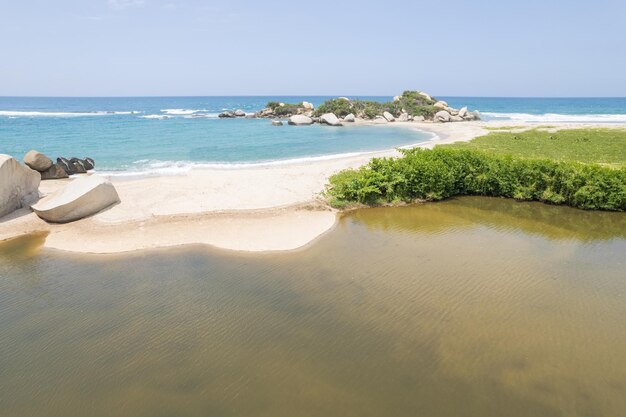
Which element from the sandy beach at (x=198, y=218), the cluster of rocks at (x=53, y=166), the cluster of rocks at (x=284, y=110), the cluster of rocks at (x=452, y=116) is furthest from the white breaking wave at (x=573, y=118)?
the cluster of rocks at (x=53, y=166)

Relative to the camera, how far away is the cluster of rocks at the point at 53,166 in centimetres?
2225

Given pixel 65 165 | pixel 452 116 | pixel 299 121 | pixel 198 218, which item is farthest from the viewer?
pixel 452 116

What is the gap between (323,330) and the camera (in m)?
9.64

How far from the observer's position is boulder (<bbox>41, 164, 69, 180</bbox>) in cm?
2333

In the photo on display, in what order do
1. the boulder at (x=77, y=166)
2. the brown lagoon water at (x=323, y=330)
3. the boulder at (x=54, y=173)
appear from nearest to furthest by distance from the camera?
the brown lagoon water at (x=323, y=330) → the boulder at (x=54, y=173) → the boulder at (x=77, y=166)

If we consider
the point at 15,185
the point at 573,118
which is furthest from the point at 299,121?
the point at 573,118

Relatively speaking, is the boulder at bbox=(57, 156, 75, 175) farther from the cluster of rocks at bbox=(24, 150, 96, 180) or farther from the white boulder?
the white boulder

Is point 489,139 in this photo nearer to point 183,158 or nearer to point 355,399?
point 183,158

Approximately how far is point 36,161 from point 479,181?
2469cm

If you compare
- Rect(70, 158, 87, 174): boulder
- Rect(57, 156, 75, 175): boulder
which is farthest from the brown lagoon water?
Rect(70, 158, 87, 174): boulder

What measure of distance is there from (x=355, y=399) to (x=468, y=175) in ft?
54.8

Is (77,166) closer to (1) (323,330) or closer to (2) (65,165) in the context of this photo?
(2) (65,165)

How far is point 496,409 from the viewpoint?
7301 mm

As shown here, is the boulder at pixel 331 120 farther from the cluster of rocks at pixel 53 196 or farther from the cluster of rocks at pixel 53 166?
the cluster of rocks at pixel 53 196
